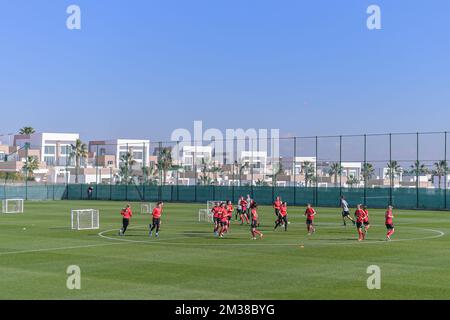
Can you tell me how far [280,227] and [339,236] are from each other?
23.5ft

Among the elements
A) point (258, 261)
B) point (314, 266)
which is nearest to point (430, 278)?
point (314, 266)

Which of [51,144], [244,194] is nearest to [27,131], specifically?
[51,144]

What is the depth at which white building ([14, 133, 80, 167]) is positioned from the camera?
186 metres

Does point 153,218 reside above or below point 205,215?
above

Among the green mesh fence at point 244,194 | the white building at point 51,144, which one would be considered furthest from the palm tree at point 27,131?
the green mesh fence at point 244,194

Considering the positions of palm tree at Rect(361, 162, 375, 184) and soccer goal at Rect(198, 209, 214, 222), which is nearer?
soccer goal at Rect(198, 209, 214, 222)

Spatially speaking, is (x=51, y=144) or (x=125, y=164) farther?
(x=51, y=144)

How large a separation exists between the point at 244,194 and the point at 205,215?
40.7m

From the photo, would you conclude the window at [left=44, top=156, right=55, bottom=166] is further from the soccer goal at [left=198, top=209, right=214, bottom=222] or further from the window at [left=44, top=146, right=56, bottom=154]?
the soccer goal at [left=198, top=209, right=214, bottom=222]

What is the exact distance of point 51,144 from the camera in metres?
189

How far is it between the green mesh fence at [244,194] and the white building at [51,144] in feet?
266

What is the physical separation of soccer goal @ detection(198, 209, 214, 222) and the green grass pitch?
8.94 metres

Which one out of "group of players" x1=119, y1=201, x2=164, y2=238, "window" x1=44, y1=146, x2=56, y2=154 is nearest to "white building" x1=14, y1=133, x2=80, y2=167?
→ "window" x1=44, y1=146, x2=56, y2=154

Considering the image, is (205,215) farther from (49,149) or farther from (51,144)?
(51,144)
